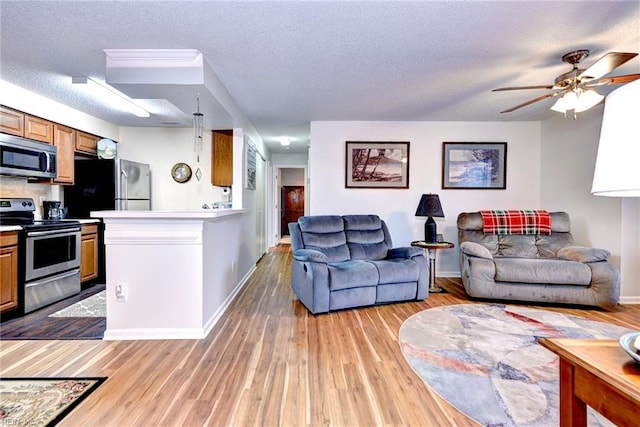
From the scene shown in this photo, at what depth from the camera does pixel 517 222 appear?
3.89 meters

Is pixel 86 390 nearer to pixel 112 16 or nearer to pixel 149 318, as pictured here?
pixel 149 318

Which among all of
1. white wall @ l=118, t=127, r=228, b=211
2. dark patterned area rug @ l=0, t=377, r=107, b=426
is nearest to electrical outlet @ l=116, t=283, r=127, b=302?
dark patterned area rug @ l=0, t=377, r=107, b=426

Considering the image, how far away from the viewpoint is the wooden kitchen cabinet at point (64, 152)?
3730 millimetres

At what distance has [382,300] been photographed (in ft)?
10.9

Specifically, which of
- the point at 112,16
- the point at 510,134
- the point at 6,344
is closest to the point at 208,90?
the point at 112,16

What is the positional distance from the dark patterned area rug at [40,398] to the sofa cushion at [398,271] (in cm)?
246

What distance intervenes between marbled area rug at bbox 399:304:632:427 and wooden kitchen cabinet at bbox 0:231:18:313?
360cm

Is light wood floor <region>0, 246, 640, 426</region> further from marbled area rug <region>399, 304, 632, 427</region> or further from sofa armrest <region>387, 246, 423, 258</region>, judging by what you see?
sofa armrest <region>387, 246, 423, 258</region>

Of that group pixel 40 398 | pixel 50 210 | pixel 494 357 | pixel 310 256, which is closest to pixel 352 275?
pixel 310 256

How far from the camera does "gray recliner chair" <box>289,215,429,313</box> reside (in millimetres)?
3068

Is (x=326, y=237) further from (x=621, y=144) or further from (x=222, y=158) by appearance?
(x=621, y=144)

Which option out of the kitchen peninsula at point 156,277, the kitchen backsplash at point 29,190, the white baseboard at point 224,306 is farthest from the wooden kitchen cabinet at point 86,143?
the white baseboard at point 224,306

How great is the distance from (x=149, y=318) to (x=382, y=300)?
2.21 meters

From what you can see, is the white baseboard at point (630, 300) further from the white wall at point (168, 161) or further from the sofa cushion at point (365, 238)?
the white wall at point (168, 161)
